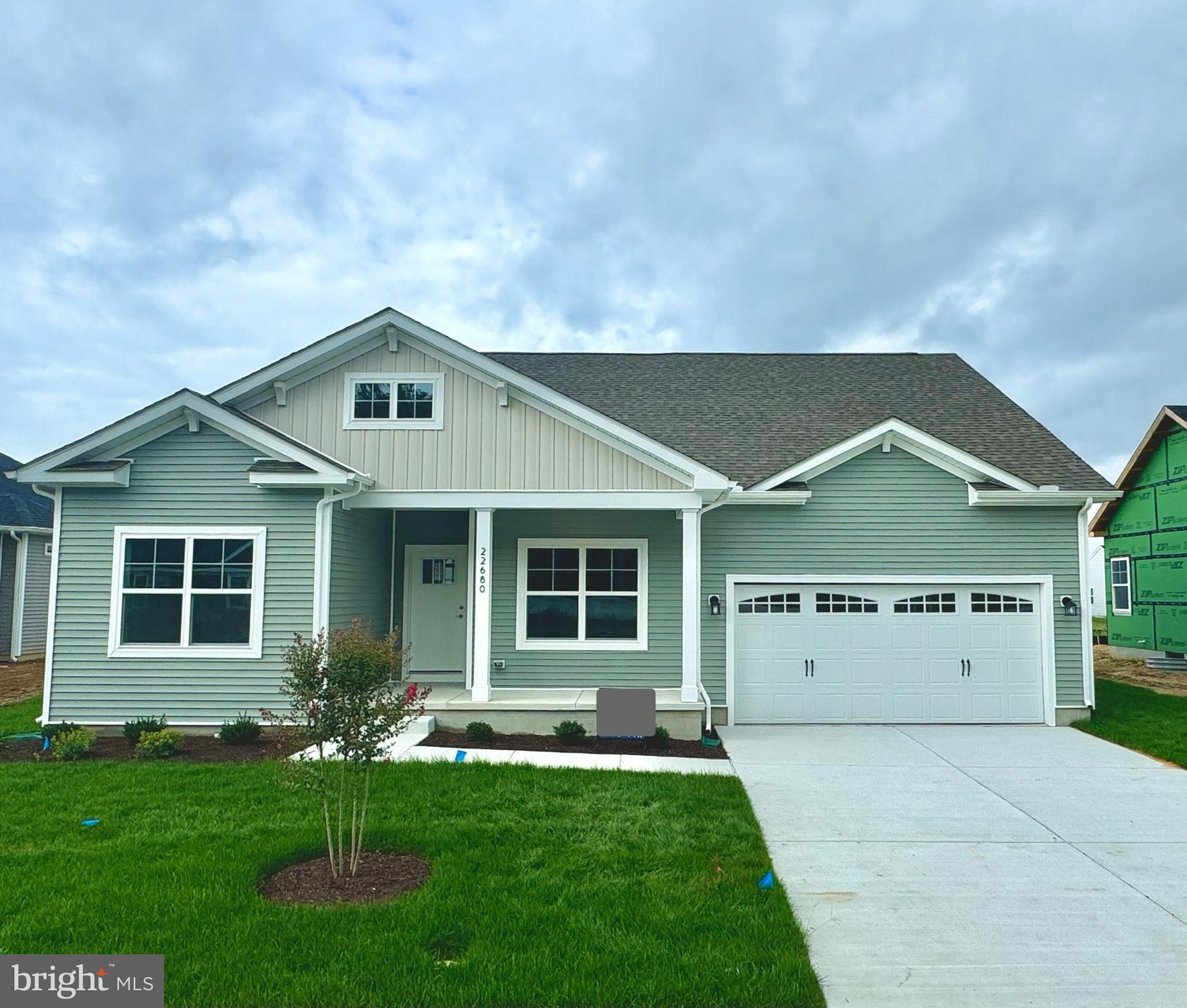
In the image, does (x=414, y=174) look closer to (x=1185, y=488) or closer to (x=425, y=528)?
(x=425, y=528)

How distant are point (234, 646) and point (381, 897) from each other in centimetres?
634

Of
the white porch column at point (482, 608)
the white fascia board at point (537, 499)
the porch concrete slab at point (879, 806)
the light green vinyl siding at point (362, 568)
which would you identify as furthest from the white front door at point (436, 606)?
the porch concrete slab at point (879, 806)

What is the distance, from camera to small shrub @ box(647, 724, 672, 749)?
33.9 ft

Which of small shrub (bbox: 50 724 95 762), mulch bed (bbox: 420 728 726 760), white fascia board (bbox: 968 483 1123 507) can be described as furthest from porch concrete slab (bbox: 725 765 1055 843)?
small shrub (bbox: 50 724 95 762)

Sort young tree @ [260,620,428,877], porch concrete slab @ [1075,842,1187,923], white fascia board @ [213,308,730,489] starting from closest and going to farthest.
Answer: young tree @ [260,620,428,877], porch concrete slab @ [1075,842,1187,923], white fascia board @ [213,308,730,489]

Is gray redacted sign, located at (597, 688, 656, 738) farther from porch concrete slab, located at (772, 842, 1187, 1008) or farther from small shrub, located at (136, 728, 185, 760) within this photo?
small shrub, located at (136, 728, 185, 760)

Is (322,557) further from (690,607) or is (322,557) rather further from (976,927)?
(976,927)

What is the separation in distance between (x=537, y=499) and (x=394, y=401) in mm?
2565

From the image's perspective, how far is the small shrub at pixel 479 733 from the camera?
1030 cm

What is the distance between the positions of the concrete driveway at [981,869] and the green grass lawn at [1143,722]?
0.60 m

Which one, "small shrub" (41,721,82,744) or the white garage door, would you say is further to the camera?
the white garage door

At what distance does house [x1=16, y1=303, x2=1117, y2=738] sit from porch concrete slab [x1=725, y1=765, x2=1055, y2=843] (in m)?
2.32

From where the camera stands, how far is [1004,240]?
2162 centimetres

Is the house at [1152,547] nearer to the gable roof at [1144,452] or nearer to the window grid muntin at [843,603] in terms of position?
the gable roof at [1144,452]
